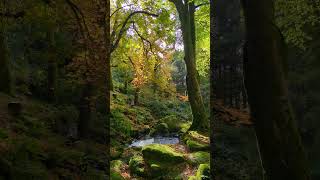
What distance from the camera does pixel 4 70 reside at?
559cm

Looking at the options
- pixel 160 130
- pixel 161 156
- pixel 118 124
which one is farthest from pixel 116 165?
pixel 160 130

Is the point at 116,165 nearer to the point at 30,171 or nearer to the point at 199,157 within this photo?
the point at 199,157

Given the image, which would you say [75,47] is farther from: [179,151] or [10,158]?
[179,151]

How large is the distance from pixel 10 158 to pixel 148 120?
1619 cm

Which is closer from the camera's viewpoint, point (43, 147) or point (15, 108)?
point (15, 108)

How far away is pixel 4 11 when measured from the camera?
550cm

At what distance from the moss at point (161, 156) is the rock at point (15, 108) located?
5.23 metres

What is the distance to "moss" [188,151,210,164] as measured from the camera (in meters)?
10.3

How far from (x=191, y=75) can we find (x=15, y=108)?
831cm

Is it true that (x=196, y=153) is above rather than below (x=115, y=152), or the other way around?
above

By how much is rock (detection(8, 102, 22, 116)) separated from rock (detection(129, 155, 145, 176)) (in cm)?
507

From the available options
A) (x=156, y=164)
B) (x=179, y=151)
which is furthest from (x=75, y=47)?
(x=179, y=151)

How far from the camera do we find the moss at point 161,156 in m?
10.1

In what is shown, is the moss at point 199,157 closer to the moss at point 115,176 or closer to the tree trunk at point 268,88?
the moss at point 115,176
